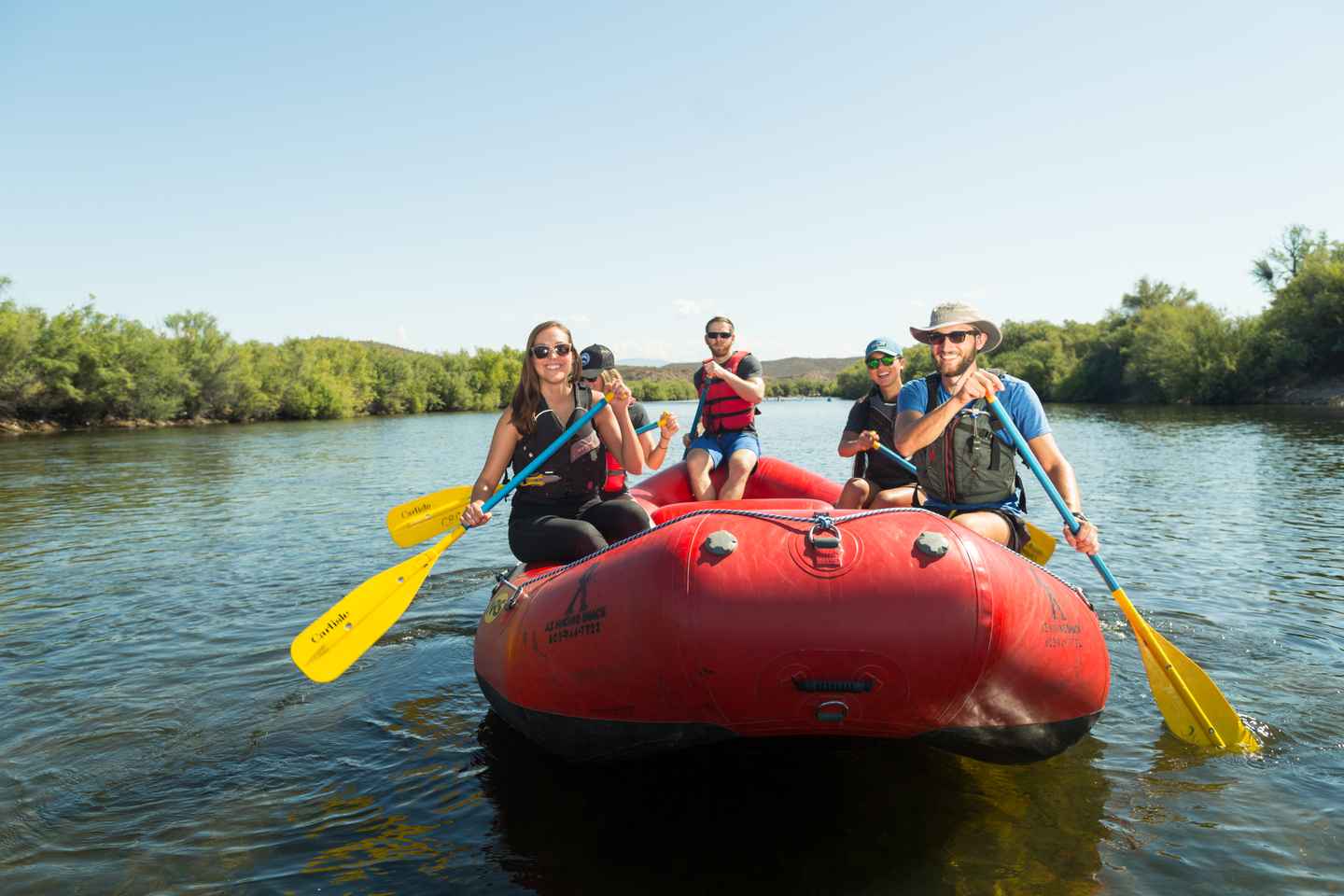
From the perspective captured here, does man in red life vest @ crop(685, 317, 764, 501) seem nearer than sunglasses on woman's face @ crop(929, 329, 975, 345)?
No

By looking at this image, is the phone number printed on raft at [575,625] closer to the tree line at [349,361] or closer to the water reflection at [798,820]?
the water reflection at [798,820]

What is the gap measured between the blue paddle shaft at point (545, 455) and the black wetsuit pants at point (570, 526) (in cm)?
11

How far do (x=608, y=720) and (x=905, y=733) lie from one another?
107cm

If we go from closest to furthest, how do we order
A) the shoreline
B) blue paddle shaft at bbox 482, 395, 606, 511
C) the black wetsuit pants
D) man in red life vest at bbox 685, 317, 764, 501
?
1. the black wetsuit pants
2. blue paddle shaft at bbox 482, 395, 606, 511
3. man in red life vest at bbox 685, 317, 764, 501
4. the shoreline

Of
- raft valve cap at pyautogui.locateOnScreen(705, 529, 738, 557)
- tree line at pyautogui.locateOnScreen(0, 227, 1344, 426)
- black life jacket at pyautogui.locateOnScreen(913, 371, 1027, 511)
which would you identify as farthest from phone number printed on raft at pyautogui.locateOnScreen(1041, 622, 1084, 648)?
tree line at pyautogui.locateOnScreen(0, 227, 1344, 426)

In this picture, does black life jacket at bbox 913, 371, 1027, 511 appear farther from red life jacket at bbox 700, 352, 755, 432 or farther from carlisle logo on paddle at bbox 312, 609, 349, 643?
carlisle logo on paddle at bbox 312, 609, 349, 643

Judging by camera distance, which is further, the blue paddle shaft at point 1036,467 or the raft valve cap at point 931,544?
the blue paddle shaft at point 1036,467

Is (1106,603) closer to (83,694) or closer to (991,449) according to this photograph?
(991,449)

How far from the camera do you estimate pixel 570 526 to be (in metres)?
4.21

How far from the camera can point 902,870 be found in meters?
2.97

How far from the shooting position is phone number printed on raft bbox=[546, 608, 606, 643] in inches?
120

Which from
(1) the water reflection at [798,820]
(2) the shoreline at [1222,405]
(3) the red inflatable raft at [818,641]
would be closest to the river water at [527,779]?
(1) the water reflection at [798,820]

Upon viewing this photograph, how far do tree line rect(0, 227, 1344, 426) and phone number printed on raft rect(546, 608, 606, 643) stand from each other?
3923 centimetres

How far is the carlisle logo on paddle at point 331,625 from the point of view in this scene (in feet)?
14.2
